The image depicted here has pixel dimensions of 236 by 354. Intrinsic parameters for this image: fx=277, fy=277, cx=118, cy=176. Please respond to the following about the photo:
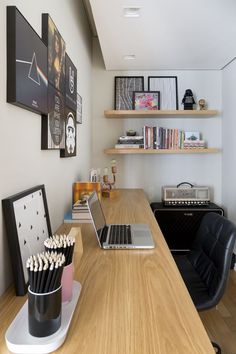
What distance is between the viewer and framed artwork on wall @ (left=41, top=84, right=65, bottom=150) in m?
1.30

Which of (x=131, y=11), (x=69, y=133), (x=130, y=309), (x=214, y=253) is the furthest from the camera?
(x=131, y=11)

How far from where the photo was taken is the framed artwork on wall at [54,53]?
129cm

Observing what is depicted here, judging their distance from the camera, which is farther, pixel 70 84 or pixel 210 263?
pixel 70 84

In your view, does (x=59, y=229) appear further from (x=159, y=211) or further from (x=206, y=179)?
(x=206, y=179)

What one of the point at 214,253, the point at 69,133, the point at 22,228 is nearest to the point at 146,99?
the point at 69,133

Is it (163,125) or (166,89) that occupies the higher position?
(166,89)

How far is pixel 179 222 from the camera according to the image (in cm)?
309

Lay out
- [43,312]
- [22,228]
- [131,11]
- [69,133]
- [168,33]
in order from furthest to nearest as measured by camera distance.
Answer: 1. [168,33]
2. [131,11]
3. [69,133]
4. [22,228]
5. [43,312]

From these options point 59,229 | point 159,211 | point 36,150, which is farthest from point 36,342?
point 159,211

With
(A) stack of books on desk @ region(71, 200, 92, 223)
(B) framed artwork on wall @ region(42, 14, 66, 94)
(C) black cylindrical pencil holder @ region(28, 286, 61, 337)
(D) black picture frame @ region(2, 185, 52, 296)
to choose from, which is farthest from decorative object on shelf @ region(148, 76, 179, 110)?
(C) black cylindrical pencil holder @ region(28, 286, 61, 337)

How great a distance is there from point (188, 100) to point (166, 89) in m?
0.31

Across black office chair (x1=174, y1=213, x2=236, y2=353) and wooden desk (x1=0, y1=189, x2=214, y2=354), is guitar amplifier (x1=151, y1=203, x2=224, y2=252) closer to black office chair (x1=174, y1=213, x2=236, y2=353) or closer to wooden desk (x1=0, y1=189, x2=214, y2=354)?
black office chair (x1=174, y1=213, x2=236, y2=353)

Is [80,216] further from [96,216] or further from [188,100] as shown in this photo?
[188,100]

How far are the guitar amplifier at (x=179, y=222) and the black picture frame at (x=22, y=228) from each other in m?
2.08
